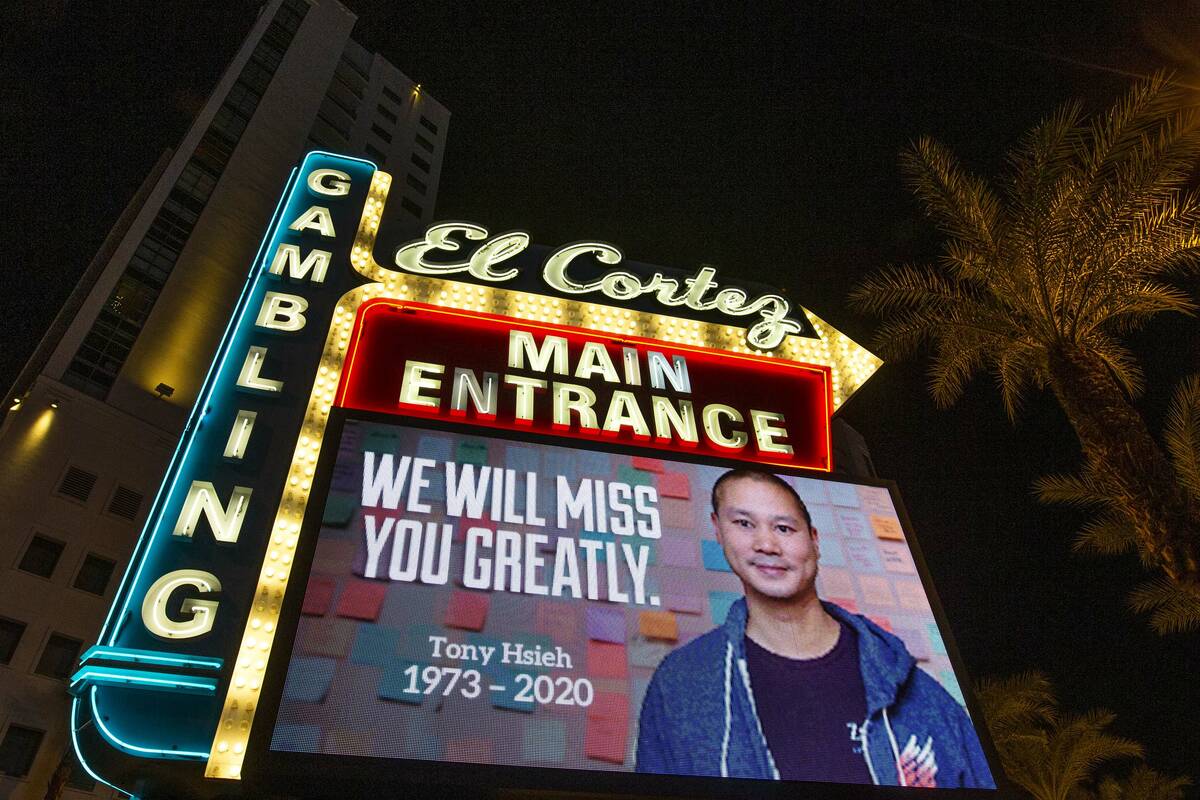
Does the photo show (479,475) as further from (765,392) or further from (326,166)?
(326,166)

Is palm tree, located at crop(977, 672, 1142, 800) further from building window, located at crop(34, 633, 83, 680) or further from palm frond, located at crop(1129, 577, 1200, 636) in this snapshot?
building window, located at crop(34, 633, 83, 680)

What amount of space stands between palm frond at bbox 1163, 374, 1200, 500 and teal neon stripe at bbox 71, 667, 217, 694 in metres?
14.6

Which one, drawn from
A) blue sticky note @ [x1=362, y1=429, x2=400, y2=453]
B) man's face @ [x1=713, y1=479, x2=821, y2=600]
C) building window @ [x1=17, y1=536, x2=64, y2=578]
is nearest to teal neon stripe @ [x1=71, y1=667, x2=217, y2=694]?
blue sticky note @ [x1=362, y1=429, x2=400, y2=453]

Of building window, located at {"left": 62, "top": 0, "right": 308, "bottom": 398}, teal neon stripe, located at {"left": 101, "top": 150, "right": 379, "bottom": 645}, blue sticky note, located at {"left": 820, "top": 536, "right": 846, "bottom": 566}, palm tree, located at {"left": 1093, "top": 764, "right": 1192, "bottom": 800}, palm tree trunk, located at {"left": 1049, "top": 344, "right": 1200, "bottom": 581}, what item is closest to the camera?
teal neon stripe, located at {"left": 101, "top": 150, "right": 379, "bottom": 645}

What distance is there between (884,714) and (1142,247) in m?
8.39

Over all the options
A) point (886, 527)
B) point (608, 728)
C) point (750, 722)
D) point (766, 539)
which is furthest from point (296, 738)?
point (886, 527)

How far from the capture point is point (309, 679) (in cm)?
734

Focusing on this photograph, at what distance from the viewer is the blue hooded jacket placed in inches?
297

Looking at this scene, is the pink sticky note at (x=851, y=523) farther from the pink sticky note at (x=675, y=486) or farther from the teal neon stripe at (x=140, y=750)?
the teal neon stripe at (x=140, y=750)

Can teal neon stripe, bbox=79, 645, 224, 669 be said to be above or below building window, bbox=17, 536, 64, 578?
below

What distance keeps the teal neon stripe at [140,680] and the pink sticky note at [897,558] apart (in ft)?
24.8

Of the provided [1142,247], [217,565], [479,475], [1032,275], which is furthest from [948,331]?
[217,565]

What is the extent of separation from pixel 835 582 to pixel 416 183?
4680 centimetres

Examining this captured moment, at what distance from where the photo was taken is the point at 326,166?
1562 centimetres
